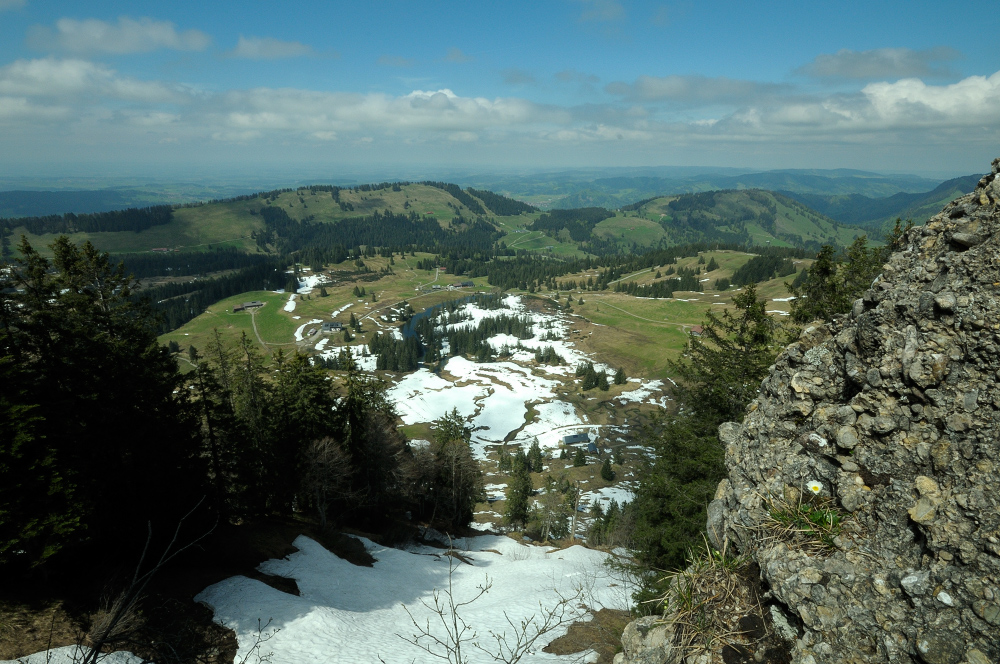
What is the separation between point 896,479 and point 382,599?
26.5m

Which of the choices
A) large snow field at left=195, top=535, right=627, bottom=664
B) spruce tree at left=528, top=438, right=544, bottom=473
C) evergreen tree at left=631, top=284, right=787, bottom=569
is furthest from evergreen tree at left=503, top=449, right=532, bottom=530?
evergreen tree at left=631, top=284, right=787, bottom=569

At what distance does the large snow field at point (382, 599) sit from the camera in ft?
63.2

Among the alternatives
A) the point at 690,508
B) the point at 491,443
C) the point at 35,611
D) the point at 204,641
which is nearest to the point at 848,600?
the point at 690,508

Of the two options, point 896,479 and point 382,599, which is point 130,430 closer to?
point 382,599

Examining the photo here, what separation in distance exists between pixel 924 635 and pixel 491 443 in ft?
360

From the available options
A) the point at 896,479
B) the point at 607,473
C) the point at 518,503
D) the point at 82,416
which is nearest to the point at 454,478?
the point at 518,503

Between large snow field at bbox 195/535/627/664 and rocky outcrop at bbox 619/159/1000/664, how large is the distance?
13905 mm

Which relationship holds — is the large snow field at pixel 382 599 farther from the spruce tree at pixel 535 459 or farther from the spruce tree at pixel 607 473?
the spruce tree at pixel 535 459

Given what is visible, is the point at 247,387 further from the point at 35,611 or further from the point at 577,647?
the point at 577,647

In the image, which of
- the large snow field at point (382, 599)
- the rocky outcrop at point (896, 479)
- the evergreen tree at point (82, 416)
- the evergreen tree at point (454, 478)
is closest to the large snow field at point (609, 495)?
the evergreen tree at point (454, 478)

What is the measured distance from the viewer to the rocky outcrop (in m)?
5.41

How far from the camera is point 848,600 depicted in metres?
6.14

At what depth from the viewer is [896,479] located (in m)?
6.56

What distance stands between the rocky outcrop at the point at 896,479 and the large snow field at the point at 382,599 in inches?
547
